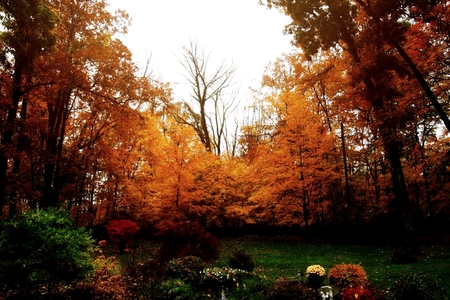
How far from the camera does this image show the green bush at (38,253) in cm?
642

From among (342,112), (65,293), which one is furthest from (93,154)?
(342,112)

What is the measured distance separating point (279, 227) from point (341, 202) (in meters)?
6.27

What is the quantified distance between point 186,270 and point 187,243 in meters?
2.17

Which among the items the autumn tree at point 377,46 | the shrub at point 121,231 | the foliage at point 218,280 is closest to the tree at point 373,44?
the autumn tree at point 377,46

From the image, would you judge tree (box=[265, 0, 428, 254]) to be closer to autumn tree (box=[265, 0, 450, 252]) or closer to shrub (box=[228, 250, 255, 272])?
autumn tree (box=[265, 0, 450, 252])

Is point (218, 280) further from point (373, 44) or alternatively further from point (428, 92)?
point (373, 44)

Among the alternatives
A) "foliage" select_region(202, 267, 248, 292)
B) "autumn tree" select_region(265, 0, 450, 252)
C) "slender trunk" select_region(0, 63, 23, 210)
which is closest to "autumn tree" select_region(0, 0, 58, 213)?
"slender trunk" select_region(0, 63, 23, 210)

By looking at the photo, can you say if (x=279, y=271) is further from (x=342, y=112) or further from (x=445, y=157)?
(x=342, y=112)

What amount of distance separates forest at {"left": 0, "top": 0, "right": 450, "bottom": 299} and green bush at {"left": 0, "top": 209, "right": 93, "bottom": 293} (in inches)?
12.4

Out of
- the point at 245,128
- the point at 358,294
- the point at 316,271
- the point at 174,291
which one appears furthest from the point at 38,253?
the point at 245,128

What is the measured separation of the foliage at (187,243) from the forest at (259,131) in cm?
17

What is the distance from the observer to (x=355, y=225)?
2006 centimetres

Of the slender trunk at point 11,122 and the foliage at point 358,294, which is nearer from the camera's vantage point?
the foliage at point 358,294

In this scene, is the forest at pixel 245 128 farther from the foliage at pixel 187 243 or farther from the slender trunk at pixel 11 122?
the foliage at pixel 187 243
